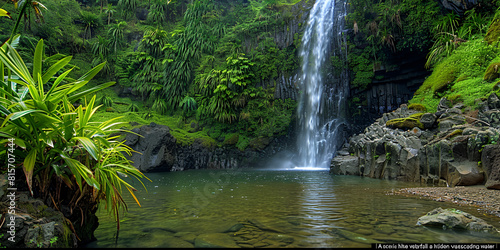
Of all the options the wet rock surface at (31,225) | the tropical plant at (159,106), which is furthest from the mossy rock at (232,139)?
the wet rock surface at (31,225)

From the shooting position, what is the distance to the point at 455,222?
3.65 m

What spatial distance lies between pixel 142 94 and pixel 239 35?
10158mm

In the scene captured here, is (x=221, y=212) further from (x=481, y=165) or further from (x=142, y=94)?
(x=142, y=94)

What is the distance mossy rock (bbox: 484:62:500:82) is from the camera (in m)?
10.7

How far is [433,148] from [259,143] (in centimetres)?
1269

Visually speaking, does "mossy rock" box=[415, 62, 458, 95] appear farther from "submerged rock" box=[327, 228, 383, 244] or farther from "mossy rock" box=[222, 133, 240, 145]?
"submerged rock" box=[327, 228, 383, 244]

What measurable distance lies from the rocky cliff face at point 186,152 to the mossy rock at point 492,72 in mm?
11692

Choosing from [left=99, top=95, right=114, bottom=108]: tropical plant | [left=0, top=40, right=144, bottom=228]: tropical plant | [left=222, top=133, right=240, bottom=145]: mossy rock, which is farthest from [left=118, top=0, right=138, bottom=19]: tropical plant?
[left=0, top=40, right=144, bottom=228]: tropical plant

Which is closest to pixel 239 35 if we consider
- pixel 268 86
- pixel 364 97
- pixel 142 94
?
pixel 268 86

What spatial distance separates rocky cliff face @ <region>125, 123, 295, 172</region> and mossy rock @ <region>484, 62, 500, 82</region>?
11.7m

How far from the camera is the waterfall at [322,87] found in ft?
60.8

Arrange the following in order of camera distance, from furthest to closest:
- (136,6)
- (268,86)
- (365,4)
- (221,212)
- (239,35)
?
(136,6), (239,35), (268,86), (365,4), (221,212)

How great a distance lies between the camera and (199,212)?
4977 mm

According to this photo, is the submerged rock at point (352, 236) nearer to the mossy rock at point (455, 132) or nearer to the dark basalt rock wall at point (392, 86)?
the mossy rock at point (455, 132)
